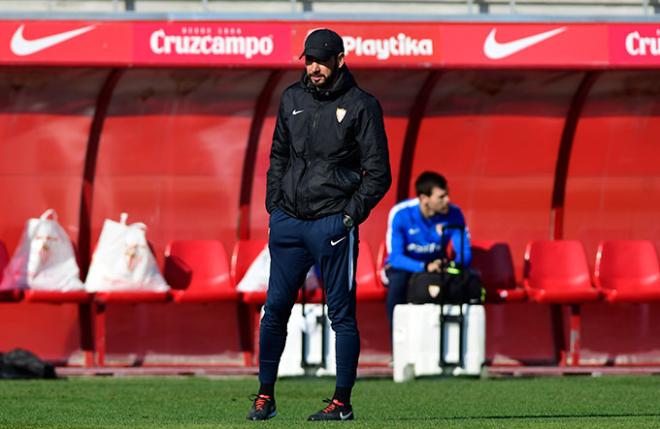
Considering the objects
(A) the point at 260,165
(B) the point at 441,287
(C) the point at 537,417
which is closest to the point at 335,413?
(C) the point at 537,417

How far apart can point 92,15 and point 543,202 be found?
417 cm

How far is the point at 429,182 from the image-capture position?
476 inches

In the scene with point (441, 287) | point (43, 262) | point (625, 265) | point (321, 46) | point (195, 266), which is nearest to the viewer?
point (321, 46)

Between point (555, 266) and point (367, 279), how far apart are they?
1601 mm

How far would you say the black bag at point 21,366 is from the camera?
1158 centimetres

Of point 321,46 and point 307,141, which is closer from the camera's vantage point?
point 321,46

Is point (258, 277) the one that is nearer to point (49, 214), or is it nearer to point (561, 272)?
point (49, 214)

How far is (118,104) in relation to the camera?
1310 centimetres

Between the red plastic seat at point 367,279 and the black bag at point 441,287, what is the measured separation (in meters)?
0.66

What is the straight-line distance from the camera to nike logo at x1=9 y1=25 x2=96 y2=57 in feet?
38.4

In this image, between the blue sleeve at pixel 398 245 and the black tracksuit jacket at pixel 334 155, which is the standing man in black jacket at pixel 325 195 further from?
the blue sleeve at pixel 398 245

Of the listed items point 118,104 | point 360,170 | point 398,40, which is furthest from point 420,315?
point 360,170

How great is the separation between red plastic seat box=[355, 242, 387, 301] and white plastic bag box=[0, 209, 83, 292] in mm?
2208

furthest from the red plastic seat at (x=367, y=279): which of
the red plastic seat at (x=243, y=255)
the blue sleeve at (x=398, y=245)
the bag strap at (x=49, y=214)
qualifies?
the bag strap at (x=49, y=214)
